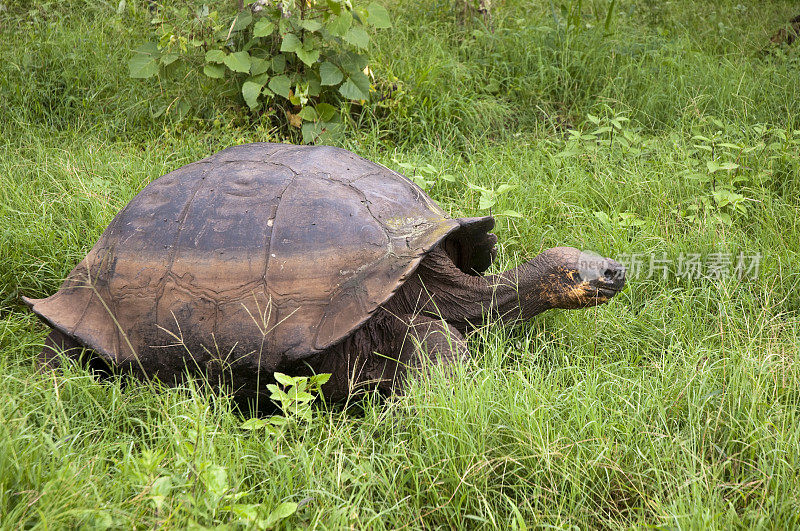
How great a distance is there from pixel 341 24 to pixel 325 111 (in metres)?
0.74

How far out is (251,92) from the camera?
16.4 ft

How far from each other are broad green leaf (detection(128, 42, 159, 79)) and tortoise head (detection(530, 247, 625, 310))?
349cm

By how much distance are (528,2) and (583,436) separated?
648cm

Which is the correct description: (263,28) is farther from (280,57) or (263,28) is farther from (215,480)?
(215,480)

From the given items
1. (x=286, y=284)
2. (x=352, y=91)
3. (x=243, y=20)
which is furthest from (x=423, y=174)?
(x=286, y=284)

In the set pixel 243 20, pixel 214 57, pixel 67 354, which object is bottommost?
pixel 67 354

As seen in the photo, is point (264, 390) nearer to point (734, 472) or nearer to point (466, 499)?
point (466, 499)

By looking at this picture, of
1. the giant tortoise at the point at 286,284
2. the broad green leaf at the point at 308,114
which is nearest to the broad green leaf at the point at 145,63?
the broad green leaf at the point at 308,114

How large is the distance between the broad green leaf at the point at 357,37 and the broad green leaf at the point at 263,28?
0.59 m

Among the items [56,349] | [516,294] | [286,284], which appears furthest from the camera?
[516,294]

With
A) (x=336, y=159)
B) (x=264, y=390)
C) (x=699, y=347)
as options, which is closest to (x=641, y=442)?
(x=699, y=347)

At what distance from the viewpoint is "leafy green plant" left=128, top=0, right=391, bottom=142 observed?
4.92 meters

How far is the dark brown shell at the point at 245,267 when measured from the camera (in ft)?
9.24

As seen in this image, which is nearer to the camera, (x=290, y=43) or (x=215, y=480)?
(x=215, y=480)
